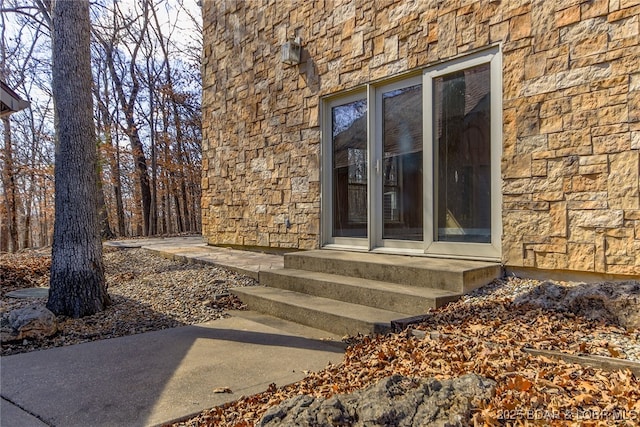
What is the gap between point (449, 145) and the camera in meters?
4.11

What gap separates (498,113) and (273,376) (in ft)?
9.55

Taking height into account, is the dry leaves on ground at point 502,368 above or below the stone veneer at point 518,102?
below

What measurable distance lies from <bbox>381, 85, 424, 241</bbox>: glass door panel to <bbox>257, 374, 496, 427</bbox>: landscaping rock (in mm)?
2707

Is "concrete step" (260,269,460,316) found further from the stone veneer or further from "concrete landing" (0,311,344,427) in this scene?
the stone veneer

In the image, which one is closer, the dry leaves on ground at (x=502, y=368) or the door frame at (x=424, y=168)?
the dry leaves on ground at (x=502, y=368)

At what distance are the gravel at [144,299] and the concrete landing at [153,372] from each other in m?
0.27

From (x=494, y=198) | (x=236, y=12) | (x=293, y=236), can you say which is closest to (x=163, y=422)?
(x=494, y=198)

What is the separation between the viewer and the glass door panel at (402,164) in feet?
14.3

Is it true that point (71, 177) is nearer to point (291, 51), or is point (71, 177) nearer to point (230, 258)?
point (230, 258)

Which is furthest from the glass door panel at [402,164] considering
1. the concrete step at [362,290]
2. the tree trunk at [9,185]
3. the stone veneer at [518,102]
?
the tree trunk at [9,185]

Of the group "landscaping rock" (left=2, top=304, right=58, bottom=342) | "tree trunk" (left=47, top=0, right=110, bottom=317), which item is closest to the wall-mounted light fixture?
"tree trunk" (left=47, top=0, right=110, bottom=317)

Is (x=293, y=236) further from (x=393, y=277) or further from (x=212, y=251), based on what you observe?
(x=393, y=277)

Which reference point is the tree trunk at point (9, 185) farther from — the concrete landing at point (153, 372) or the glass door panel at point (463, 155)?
the glass door panel at point (463, 155)

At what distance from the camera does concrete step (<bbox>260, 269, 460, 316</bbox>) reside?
319 cm
